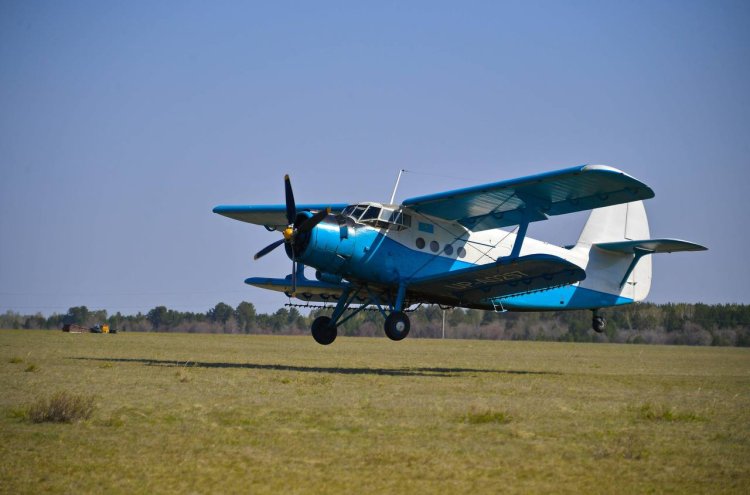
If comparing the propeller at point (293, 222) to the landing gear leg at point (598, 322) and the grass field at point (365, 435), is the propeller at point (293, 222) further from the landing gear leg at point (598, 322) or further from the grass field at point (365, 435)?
the landing gear leg at point (598, 322)

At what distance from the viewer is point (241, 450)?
10.3 metres

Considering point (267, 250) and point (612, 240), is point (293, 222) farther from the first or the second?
point (612, 240)

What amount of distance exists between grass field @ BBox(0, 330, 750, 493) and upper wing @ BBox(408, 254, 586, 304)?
2.96 meters

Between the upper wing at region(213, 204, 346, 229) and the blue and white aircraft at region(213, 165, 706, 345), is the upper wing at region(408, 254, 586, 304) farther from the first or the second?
the upper wing at region(213, 204, 346, 229)

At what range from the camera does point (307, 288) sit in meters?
26.3

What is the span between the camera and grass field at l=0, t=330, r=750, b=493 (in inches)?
353

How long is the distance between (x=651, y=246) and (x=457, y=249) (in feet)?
20.1

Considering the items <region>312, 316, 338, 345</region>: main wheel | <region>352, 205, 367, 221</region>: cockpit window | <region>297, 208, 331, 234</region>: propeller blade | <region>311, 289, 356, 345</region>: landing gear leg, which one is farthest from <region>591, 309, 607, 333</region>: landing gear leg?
<region>297, 208, 331, 234</region>: propeller blade

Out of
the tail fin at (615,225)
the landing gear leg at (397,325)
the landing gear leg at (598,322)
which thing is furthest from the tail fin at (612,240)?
the landing gear leg at (397,325)

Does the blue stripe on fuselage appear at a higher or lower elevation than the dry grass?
higher

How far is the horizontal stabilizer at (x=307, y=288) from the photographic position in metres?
26.0

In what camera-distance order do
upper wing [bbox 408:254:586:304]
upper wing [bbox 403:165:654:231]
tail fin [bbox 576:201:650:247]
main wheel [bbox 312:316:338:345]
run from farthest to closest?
1. tail fin [bbox 576:201:650:247]
2. main wheel [bbox 312:316:338:345]
3. upper wing [bbox 408:254:586:304]
4. upper wing [bbox 403:165:654:231]

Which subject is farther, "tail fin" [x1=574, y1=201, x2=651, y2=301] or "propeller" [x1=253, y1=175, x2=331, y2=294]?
"tail fin" [x1=574, y1=201, x2=651, y2=301]

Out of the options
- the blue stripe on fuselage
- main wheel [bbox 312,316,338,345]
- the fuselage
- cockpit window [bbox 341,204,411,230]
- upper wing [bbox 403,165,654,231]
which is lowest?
main wheel [bbox 312,316,338,345]
